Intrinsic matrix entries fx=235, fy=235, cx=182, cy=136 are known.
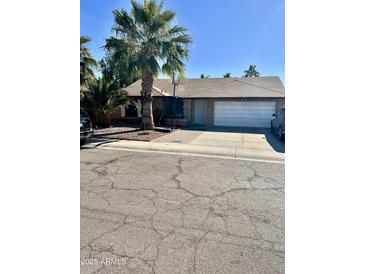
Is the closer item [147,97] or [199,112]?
[147,97]

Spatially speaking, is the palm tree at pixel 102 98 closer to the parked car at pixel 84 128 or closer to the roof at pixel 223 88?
the roof at pixel 223 88

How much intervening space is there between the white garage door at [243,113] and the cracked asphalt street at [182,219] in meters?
12.7

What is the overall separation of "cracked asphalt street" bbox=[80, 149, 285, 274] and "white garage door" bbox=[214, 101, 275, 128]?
12677mm

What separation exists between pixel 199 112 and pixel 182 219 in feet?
56.8

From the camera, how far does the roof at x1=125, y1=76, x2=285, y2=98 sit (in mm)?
19016

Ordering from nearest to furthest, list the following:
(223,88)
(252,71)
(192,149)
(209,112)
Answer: (192,149)
(209,112)
(223,88)
(252,71)

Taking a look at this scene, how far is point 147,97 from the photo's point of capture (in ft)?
46.5

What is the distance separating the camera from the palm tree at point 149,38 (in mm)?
12602

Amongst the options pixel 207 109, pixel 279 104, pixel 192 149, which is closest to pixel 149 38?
pixel 192 149

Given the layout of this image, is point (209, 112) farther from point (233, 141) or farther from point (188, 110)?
point (233, 141)

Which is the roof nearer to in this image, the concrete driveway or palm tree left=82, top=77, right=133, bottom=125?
palm tree left=82, top=77, right=133, bottom=125
